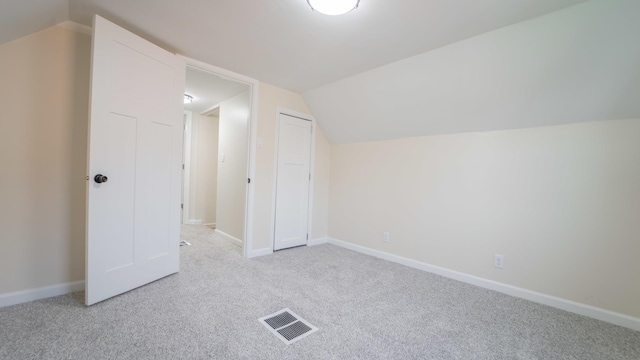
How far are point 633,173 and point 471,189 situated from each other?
105 centimetres

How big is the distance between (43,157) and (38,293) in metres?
1.01

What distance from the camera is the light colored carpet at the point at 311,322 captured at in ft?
4.78

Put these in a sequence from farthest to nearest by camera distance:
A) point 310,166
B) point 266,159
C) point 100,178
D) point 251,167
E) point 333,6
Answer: point 310,166, point 266,159, point 251,167, point 100,178, point 333,6

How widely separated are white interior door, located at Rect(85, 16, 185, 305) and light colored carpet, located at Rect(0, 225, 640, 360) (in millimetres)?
240

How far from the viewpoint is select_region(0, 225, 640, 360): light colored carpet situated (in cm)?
146

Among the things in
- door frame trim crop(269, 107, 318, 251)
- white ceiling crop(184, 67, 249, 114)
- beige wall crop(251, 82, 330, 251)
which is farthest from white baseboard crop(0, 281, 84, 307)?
white ceiling crop(184, 67, 249, 114)

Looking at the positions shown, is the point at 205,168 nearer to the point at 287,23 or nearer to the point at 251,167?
the point at 251,167

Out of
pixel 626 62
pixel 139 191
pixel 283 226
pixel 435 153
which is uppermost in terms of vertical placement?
pixel 626 62

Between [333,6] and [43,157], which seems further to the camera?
[43,157]

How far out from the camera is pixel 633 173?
6.15ft

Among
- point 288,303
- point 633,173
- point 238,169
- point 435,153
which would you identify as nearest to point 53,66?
point 238,169

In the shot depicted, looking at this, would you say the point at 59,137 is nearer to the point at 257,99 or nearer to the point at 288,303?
the point at 257,99

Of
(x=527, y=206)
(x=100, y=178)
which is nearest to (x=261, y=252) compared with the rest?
(x=100, y=178)

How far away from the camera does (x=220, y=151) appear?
13.6 ft
